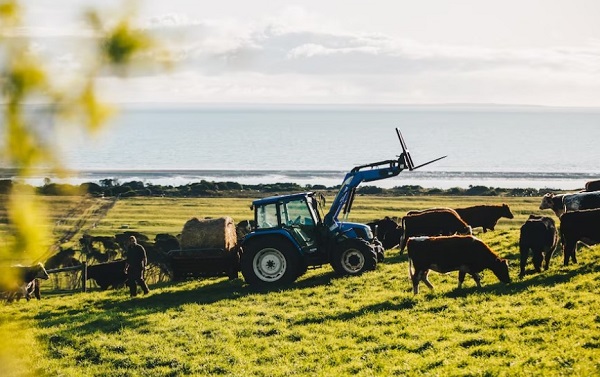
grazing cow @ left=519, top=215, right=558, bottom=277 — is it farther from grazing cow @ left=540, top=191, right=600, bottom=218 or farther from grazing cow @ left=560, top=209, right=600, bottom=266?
grazing cow @ left=540, top=191, right=600, bottom=218

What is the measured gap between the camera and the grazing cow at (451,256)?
16.4 m

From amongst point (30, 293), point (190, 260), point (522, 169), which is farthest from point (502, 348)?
point (522, 169)

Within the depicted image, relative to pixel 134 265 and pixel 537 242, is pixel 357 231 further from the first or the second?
pixel 134 265

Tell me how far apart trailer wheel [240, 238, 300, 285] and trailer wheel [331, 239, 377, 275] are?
1.30m

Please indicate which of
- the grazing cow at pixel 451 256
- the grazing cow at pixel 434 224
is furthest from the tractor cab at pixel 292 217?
the grazing cow at pixel 434 224

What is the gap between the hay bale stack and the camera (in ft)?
64.4

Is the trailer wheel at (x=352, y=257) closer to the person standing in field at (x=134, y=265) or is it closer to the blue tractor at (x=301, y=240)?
the blue tractor at (x=301, y=240)

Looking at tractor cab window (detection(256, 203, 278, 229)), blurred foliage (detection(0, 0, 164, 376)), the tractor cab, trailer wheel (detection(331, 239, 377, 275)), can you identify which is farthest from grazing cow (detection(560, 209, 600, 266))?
blurred foliage (detection(0, 0, 164, 376))

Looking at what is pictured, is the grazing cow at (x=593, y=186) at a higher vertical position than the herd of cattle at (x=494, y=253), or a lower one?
higher

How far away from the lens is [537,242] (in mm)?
17688

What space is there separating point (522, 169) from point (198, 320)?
113m

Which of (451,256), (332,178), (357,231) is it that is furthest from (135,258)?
(332,178)

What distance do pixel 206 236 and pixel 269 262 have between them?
6.55 feet

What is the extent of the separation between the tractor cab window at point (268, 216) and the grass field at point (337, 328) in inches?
74.1
